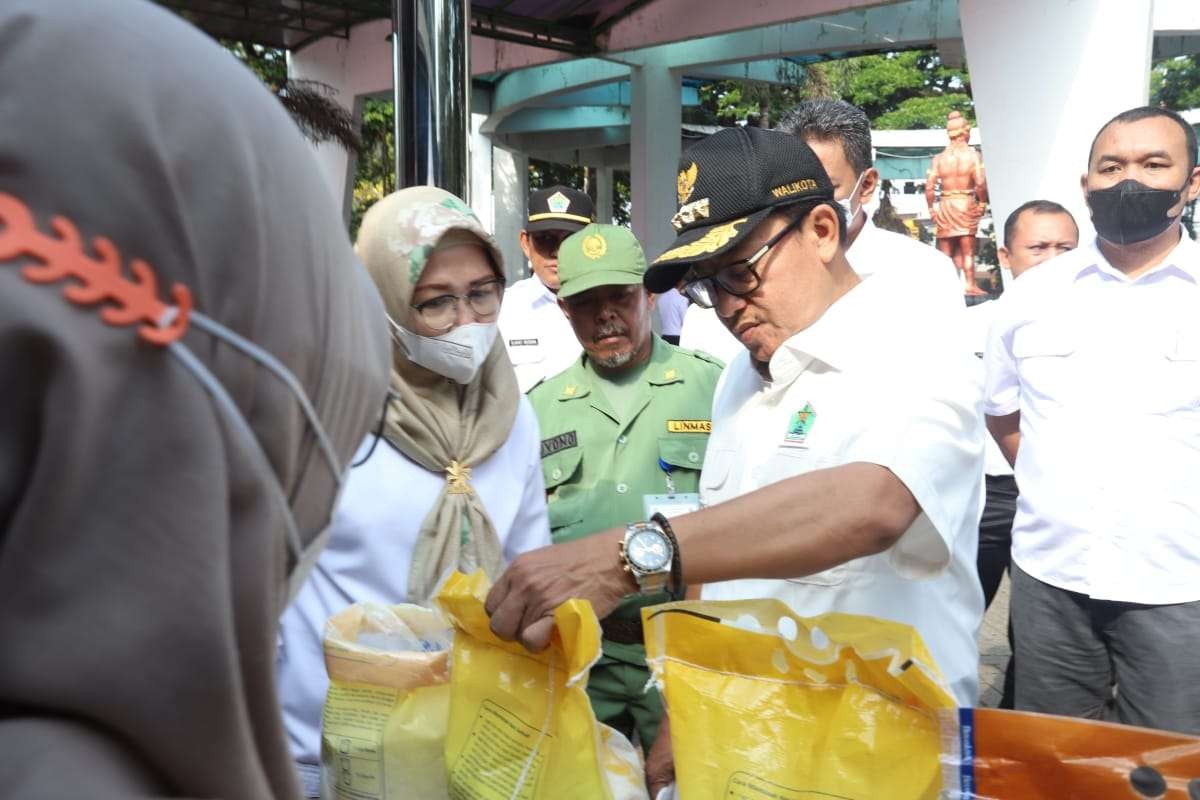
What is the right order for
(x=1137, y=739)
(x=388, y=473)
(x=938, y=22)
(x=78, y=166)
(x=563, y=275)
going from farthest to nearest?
(x=938, y=22) → (x=563, y=275) → (x=388, y=473) → (x=1137, y=739) → (x=78, y=166)

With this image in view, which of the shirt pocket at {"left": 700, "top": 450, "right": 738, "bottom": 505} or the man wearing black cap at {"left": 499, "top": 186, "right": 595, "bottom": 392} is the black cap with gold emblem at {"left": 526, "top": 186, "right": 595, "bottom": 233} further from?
the shirt pocket at {"left": 700, "top": 450, "right": 738, "bottom": 505}

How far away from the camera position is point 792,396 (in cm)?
181

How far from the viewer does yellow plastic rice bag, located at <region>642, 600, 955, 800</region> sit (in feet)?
4.07

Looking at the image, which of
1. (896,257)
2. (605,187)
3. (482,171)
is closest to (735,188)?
(896,257)

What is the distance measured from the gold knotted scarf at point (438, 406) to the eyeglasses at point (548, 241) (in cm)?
273

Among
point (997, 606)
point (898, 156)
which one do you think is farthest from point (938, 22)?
point (898, 156)

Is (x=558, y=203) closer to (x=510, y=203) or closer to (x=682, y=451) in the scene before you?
(x=682, y=451)

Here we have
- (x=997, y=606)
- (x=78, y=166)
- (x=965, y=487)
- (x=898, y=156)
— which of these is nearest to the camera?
(x=78, y=166)

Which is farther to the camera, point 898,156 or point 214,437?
point 898,156

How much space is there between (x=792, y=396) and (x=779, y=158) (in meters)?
0.43

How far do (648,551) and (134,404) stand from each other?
3.33 ft

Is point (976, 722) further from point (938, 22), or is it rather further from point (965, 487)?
point (938, 22)

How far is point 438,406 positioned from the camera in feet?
7.09

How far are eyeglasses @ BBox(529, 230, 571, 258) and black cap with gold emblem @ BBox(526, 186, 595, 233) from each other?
42mm
